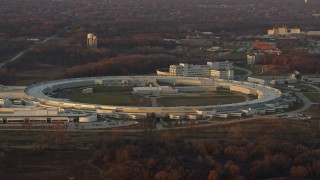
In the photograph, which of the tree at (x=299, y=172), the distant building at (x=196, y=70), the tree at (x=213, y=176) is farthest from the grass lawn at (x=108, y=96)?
the tree at (x=299, y=172)

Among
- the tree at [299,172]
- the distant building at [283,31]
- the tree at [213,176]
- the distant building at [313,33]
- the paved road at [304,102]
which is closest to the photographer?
the tree at [213,176]

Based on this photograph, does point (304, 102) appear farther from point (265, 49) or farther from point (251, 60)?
point (265, 49)

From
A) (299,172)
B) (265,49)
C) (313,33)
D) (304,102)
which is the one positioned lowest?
(299,172)

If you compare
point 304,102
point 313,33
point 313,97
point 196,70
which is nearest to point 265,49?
point 196,70

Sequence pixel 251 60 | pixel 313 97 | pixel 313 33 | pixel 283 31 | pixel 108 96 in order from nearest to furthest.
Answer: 1. pixel 108 96
2. pixel 313 97
3. pixel 251 60
4. pixel 313 33
5. pixel 283 31

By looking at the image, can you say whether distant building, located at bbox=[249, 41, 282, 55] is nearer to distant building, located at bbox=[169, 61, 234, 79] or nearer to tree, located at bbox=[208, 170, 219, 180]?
distant building, located at bbox=[169, 61, 234, 79]

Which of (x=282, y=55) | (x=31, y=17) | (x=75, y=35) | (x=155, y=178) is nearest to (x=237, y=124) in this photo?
(x=155, y=178)

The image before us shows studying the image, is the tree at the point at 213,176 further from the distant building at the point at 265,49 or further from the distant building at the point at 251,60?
the distant building at the point at 265,49

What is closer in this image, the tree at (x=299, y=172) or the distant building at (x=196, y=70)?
the tree at (x=299, y=172)

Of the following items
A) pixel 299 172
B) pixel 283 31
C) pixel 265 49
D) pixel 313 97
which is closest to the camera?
pixel 299 172

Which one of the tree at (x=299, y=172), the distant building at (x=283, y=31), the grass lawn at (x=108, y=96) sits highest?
the distant building at (x=283, y=31)

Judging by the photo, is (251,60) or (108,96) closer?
(108,96)
